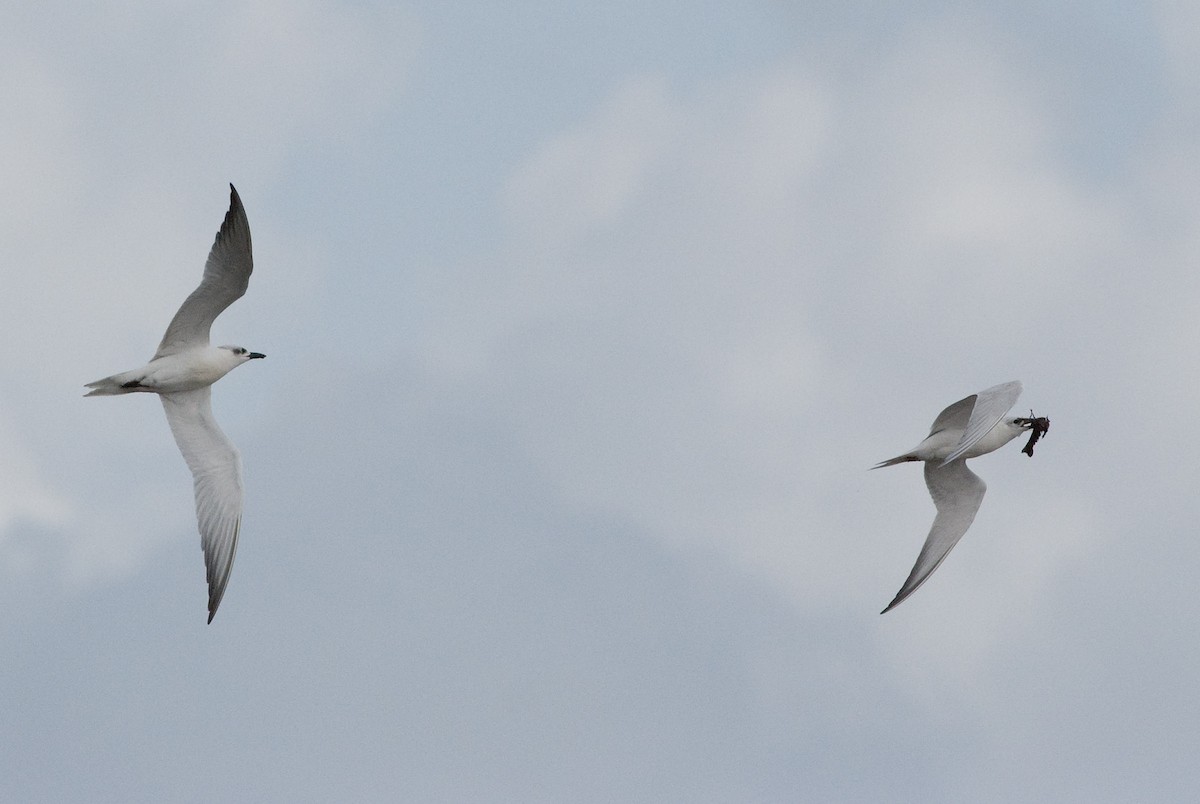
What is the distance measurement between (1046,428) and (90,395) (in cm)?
1245

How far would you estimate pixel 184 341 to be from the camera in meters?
21.5

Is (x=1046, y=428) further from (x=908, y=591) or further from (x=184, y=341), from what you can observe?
(x=184, y=341)

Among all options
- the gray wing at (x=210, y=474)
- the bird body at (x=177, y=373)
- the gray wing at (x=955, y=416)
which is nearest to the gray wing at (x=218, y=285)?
the bird body at (x=177, y=373)

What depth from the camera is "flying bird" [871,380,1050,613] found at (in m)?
22.2

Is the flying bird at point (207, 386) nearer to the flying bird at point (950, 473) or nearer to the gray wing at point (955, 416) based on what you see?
the flying bird at point (950, 473)

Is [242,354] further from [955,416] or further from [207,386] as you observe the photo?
[955,416]

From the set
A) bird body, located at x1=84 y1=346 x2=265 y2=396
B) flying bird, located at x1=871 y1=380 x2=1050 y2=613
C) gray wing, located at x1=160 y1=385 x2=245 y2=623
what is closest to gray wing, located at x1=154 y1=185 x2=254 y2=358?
bird body, located at x1=84 y1=346 x2=265 y2=396

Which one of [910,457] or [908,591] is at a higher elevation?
[910,457]

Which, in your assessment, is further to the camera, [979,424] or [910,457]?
[910,457]

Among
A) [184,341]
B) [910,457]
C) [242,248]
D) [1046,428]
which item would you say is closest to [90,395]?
[184,341]

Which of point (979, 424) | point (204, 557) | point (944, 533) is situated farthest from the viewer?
point (944, 533)

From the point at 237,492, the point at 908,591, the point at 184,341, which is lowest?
the point at 908,591

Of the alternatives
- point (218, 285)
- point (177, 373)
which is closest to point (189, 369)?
point (177, 373)

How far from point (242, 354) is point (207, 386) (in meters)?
0.62
